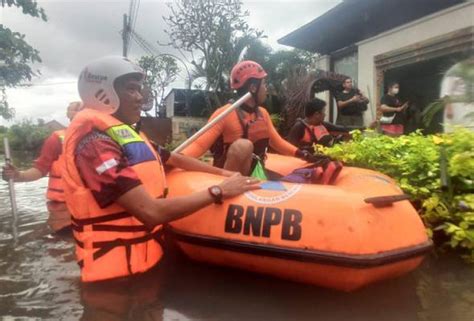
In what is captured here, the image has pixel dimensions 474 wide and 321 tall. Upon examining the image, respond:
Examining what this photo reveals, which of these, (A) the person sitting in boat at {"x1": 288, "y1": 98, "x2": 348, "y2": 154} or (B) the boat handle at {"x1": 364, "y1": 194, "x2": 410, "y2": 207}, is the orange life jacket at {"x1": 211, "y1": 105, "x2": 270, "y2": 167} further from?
(B) the boat handle at {"x1": 364, "y1": 194, "x2": 410, "y2": 207}

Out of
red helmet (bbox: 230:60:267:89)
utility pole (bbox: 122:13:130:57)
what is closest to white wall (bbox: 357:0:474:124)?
red helmet (bbox: 230:60:267:89)

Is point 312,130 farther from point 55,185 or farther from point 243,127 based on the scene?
point 55,185

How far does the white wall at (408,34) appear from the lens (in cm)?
738

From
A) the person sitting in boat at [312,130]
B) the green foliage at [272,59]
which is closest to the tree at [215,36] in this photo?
the green foliage at [272,59]

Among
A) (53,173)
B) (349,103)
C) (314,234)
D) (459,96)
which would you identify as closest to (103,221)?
(314,234)

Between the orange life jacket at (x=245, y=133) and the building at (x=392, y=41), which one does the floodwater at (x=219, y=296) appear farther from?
the building at (x=392, y=41)

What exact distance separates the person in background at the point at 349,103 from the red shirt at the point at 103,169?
617 cm

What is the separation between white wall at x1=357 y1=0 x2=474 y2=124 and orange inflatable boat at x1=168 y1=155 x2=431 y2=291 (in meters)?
6.12

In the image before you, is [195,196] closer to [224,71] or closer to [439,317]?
[439,317]

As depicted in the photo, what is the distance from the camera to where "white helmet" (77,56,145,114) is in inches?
92.0

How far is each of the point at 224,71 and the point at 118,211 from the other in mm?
14009

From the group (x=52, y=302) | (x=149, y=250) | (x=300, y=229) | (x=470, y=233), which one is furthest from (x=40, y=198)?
(x=470, y=233)

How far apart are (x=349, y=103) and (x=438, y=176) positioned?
15.3 feet

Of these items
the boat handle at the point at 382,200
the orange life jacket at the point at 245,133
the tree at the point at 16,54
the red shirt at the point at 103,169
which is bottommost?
the boat handle at the point at 382,200
